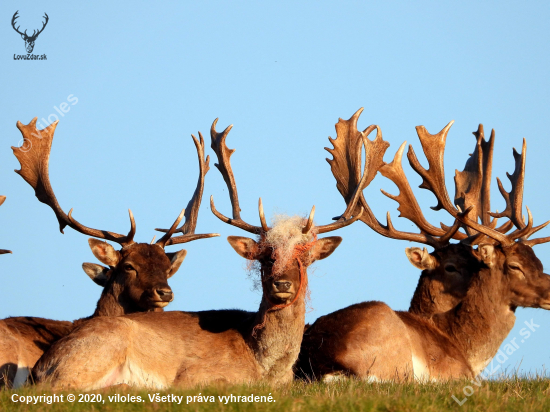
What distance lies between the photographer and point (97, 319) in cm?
767

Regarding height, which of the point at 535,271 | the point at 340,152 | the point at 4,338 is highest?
the point at 340,152

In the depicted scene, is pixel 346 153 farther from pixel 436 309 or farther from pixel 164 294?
pixel 164 294

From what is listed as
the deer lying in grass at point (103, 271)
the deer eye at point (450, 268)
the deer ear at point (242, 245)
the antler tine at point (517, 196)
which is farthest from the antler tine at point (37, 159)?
the antler tine at point (517, 196)

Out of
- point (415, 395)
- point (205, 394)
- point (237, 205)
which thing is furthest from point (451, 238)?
point (205, 394)

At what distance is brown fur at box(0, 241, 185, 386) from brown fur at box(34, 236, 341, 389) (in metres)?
1.42

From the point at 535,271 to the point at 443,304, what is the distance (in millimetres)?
1225

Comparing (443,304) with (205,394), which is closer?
(205,394)

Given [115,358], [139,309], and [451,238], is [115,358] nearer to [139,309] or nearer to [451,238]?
[139,309]

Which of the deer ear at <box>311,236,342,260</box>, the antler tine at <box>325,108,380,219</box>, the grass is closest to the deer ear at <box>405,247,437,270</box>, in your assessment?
the antler tine at <box>325,108,380,219</box>

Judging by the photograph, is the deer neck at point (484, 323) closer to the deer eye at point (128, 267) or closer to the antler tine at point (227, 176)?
the antler tine at point (227, 176)

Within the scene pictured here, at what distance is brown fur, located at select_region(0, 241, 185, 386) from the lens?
30.5 ft

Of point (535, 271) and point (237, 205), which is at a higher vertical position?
point (237, 205)

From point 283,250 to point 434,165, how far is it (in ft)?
14.3

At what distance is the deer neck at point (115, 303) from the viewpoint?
10180 mm
